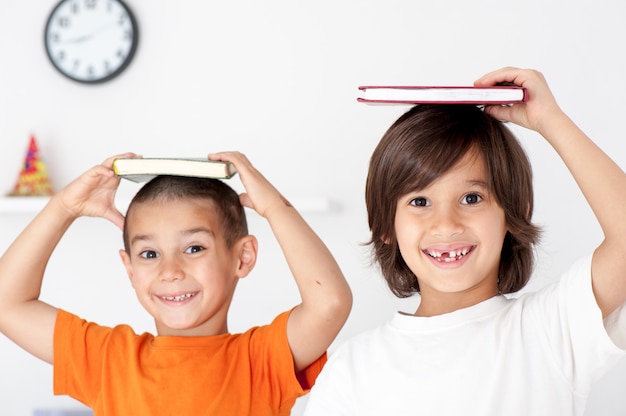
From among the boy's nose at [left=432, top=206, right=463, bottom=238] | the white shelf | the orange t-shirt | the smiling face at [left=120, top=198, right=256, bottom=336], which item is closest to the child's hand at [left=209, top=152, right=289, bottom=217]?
the smiling face at [left=120, top=198, right=256, bottom=336]

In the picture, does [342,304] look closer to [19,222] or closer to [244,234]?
[244,234]

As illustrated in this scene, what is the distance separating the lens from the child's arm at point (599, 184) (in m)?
1.22

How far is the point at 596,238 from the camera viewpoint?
274 cm

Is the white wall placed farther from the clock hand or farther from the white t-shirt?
the white t-shirt

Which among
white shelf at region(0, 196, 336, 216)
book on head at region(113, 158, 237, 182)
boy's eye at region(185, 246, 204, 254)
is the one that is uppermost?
book on head at region(113, 158, 237, 182)

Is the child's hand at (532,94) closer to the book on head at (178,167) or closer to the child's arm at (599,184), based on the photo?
the child's arm at (599,184)

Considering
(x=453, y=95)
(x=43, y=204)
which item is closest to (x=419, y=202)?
(x=453, y=95)

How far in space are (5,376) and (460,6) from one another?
1949mm

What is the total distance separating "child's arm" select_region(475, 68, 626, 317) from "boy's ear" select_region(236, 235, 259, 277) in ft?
2.03

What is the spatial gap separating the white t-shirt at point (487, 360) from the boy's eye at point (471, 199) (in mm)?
165

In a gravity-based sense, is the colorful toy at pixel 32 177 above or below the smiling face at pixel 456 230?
below

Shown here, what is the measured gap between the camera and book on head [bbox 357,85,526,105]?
1289mm

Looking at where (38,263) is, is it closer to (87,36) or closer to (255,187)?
(255,187)

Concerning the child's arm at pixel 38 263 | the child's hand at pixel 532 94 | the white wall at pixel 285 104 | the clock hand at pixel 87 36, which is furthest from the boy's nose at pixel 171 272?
the clock hand at pixel 87 36
